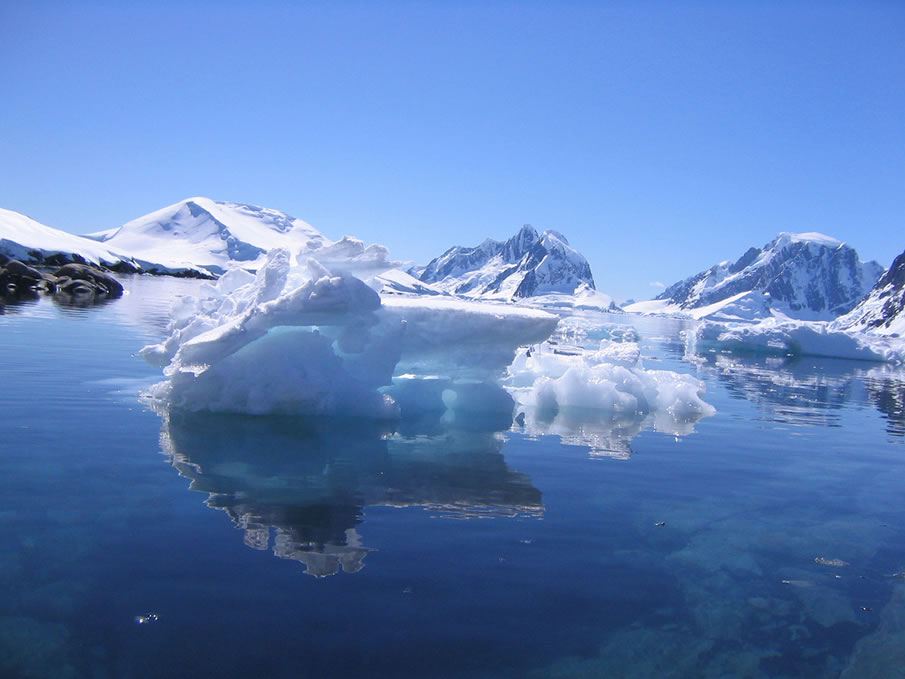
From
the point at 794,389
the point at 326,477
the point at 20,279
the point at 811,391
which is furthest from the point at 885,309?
the point at 326,477

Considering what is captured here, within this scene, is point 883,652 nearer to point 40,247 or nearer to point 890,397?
point 890,397

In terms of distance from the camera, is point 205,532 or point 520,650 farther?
point 205,532

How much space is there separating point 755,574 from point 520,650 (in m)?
2.61

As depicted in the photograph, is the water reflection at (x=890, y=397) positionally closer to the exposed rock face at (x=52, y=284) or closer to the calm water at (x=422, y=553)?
the calm water at (x=422, y=553)

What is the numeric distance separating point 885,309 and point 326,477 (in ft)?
373

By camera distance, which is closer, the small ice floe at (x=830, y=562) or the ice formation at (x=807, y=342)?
the small ice floe at (x=830, y=562)

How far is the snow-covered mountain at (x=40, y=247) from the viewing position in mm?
65250

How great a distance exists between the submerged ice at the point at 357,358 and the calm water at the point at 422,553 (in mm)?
620

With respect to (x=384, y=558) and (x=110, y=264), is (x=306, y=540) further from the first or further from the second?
(x=110, y=264)

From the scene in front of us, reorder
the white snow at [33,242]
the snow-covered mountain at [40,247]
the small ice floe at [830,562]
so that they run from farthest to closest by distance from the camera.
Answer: the snow-covered mountain at [40,247], the white snow at [33,242], the small ice floe at [830,562]

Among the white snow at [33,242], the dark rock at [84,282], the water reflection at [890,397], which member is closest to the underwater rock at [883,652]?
the water reflection at [890,397]

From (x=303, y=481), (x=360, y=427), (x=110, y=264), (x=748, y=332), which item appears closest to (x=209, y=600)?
(x=303, y=481)

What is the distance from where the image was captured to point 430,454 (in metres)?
8.71

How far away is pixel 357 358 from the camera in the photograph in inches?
444
